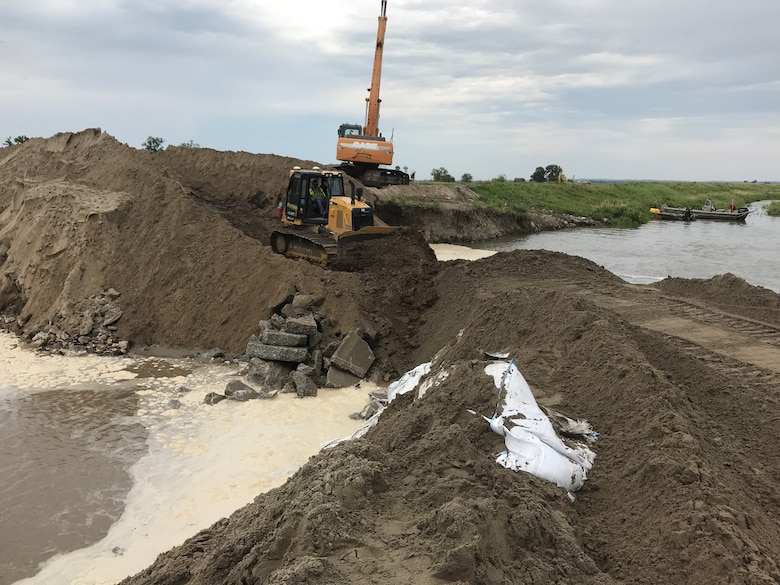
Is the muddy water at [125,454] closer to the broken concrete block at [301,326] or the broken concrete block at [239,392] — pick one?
the broken concrete block at [239,392]

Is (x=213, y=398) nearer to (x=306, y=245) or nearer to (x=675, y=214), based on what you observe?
(x=306, y=245)

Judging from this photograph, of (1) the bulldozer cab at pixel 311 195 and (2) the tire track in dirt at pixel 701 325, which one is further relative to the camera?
(1) the bulldozer cab at pixel 311 195

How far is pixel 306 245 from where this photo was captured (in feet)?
47.1

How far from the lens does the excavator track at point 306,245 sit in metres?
13.7

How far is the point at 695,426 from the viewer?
220 inches

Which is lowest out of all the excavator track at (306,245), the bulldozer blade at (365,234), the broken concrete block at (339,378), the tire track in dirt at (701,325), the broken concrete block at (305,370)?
the broken concrete block at (339,378)

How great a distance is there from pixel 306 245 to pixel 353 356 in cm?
469

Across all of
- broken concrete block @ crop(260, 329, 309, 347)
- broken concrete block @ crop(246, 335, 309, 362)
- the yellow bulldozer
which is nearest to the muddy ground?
the yellow bulldozer

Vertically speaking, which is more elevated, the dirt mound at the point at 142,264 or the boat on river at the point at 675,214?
the boat on river at the point at 675,214

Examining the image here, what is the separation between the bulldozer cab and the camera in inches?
587

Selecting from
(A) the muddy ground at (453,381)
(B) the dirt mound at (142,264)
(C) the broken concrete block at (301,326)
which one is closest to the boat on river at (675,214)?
(A) the muddy ground at (453,381)

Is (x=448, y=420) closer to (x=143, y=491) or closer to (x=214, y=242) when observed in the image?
(x=143, y=491)

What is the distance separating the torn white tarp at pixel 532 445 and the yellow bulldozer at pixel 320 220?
8.93 meters

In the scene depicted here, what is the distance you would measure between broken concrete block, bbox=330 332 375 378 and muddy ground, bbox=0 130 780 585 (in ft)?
0.88
